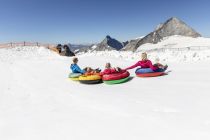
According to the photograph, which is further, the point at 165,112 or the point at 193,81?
the point at 193,81

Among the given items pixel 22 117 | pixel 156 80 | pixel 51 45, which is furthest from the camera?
pixel 51 45

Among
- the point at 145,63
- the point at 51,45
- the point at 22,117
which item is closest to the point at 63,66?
the point at 145,63

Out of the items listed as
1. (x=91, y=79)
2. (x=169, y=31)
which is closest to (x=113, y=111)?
(x=91, y=79)

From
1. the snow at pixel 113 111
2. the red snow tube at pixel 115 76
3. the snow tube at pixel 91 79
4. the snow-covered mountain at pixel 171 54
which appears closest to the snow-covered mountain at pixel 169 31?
the snow-covered mountain at pixel 171 54

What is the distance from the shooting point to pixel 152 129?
5.23m

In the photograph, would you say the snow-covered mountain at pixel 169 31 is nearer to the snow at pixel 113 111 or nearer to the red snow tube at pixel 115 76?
the red snow tube at pixel 115 76

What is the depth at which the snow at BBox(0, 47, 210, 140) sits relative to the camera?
5.22m

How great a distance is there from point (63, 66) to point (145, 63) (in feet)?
28.1

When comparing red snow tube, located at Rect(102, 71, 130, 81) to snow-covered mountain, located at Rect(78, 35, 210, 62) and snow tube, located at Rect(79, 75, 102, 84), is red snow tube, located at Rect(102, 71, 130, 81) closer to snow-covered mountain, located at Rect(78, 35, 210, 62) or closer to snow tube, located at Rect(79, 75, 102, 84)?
snow tube, located at Rect(79, 75, 102, 84)

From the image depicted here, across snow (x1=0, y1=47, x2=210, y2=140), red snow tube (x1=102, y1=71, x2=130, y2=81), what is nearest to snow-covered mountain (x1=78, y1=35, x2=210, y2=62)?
red snow tube (x1=102, y1=71, x2=130, y2=81)

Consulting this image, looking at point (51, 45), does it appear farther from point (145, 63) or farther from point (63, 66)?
point (145, 63)

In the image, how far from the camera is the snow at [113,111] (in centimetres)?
522

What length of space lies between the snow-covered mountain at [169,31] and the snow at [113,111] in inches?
6401

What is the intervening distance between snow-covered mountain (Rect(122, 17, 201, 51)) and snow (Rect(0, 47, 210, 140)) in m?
163
